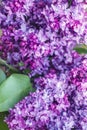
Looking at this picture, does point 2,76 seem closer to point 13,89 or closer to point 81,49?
point 13,89

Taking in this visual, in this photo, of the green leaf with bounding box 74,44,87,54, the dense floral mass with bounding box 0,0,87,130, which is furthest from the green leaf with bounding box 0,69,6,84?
the green leaf with bounding box 74,44,87,54

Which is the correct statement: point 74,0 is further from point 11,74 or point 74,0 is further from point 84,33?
point 11,74

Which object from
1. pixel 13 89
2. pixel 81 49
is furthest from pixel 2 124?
pixel 81 49

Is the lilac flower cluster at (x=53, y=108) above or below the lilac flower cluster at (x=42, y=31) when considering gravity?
below

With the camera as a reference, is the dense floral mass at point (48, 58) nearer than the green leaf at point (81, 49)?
Yes

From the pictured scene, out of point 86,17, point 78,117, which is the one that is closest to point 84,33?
point 86,17

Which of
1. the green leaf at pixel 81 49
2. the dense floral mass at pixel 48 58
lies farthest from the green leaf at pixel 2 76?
the green leaf at pixel 81 49

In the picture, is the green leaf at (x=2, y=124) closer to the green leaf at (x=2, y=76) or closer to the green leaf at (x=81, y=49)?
the green leaf at (x=2, y=76)
